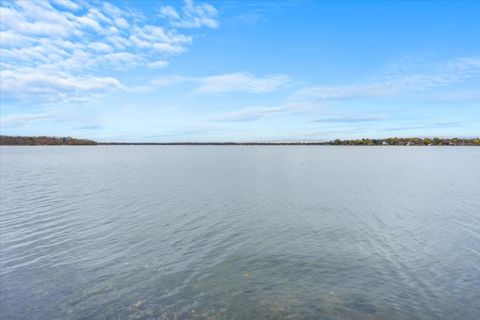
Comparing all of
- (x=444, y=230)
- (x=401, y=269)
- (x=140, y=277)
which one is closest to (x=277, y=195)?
(x=444, y=230)

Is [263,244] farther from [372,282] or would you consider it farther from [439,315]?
[439,315]

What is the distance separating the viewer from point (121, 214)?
105 feet

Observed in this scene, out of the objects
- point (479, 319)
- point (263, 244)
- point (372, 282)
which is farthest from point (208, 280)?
point (479, 319)

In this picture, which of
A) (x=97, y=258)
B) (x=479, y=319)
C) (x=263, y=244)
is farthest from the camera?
(x=263, y=244)

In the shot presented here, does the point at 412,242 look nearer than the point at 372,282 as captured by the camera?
No

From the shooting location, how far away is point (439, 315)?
13836 millimetres

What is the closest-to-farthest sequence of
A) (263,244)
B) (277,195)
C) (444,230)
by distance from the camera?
(263,244), (444,230), (277,195)

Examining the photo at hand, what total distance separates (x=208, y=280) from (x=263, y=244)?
6.89m

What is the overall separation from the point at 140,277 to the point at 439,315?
14678 mm

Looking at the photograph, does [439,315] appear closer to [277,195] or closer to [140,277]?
[140,277]

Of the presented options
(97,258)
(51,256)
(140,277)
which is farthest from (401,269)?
(51,256)

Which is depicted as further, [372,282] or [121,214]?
[121,214]

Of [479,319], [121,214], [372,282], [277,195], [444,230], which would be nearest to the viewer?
[479,319]

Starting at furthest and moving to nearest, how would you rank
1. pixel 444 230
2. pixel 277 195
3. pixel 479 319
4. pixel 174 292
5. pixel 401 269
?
1. pixel 277 195
2. pixel 444 230
3. pixel 401 269
4. pixel 174 292
5. pixel 479 319
